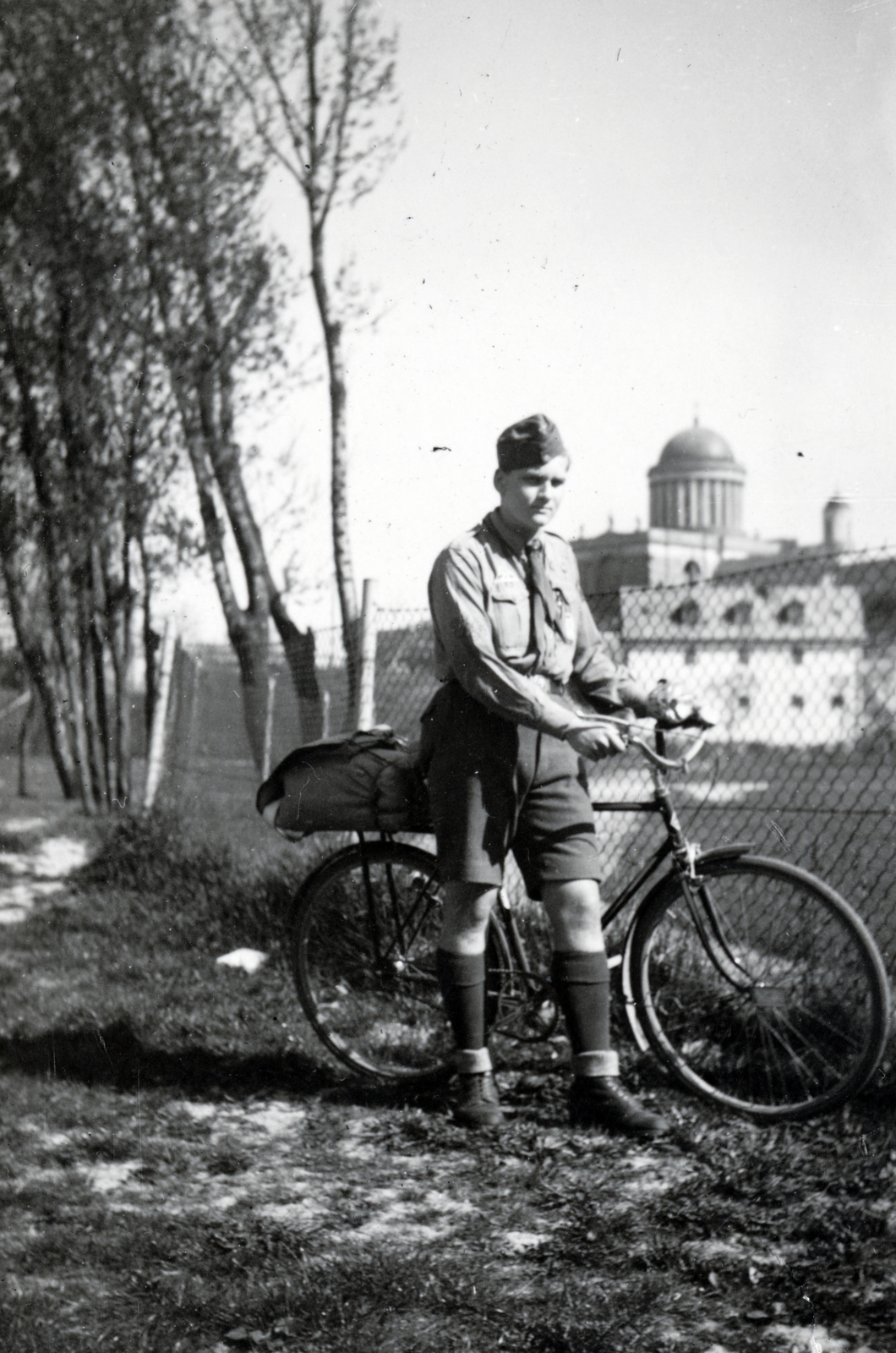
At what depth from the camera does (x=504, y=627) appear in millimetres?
3611

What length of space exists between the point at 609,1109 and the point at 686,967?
1.63 feet

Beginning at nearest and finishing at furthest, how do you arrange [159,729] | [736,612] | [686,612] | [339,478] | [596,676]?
[596,676] < [686,612] < [339,478] < [159,729] < [736,612]

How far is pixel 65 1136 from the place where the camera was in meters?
3.62

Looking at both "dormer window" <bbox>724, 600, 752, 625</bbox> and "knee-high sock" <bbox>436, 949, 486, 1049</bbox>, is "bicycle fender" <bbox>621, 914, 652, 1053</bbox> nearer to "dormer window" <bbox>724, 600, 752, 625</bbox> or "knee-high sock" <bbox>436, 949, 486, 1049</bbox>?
"knee-high sock" <bbox>436, 949, 486, 1049</bbox>

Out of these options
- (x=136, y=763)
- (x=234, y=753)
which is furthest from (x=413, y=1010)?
(x=136, y=763)

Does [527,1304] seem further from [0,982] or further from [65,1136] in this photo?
[0,982]

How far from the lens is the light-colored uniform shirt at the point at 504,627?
3.47 meters

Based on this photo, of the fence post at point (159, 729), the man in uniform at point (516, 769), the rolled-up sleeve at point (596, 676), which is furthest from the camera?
the fence post at point (159, 729)

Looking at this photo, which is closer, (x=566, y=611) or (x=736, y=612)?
(x=566, y=611)

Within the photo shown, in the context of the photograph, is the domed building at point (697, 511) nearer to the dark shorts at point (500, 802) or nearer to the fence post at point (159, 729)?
the fence post at point (159, 729)

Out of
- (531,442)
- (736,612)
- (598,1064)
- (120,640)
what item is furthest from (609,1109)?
(736,612)

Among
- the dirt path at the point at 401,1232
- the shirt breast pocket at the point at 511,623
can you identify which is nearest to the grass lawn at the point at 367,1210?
the dirt path at the point at 401,1232

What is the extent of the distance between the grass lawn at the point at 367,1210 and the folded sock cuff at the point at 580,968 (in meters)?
0.41

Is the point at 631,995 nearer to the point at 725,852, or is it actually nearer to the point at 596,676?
the point at 725,852
